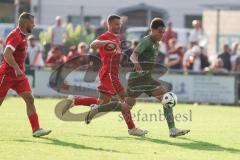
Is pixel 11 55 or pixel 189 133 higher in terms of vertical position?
pixel 11 55

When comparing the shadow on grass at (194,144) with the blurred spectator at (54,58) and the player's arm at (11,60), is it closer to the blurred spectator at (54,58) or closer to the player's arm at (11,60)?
the player's arm at (11,60)

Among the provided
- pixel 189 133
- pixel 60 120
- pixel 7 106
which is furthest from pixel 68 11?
pixel 189 133

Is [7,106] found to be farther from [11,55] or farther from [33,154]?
[33,154]

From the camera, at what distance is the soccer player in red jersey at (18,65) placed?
45.7 ft

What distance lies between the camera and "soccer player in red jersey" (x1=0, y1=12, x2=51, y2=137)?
13922 millimetres

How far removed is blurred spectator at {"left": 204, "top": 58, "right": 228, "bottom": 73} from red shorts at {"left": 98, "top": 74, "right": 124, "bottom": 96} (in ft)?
35.7

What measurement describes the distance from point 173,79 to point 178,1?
1907 cm

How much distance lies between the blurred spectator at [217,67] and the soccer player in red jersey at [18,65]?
12.2m

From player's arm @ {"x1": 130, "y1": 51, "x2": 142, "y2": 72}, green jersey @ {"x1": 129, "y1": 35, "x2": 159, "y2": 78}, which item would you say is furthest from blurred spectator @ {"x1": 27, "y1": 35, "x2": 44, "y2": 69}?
player's arm @ {"x1": 130, "y1": 51, "x2": 142, "y2": 72}

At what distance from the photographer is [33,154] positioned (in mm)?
12117

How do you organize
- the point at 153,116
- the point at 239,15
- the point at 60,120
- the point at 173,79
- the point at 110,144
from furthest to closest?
1. the point at 239,15
2. the point at 173,79
3. the point at 153,116
4. the point at 60,120
5. the point at 110,144

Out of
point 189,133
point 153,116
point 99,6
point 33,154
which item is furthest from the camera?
point 99,6

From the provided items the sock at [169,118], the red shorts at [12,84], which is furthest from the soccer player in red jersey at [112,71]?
the red shorts at [12,84]

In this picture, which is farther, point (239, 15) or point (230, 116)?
point (239, 15)
